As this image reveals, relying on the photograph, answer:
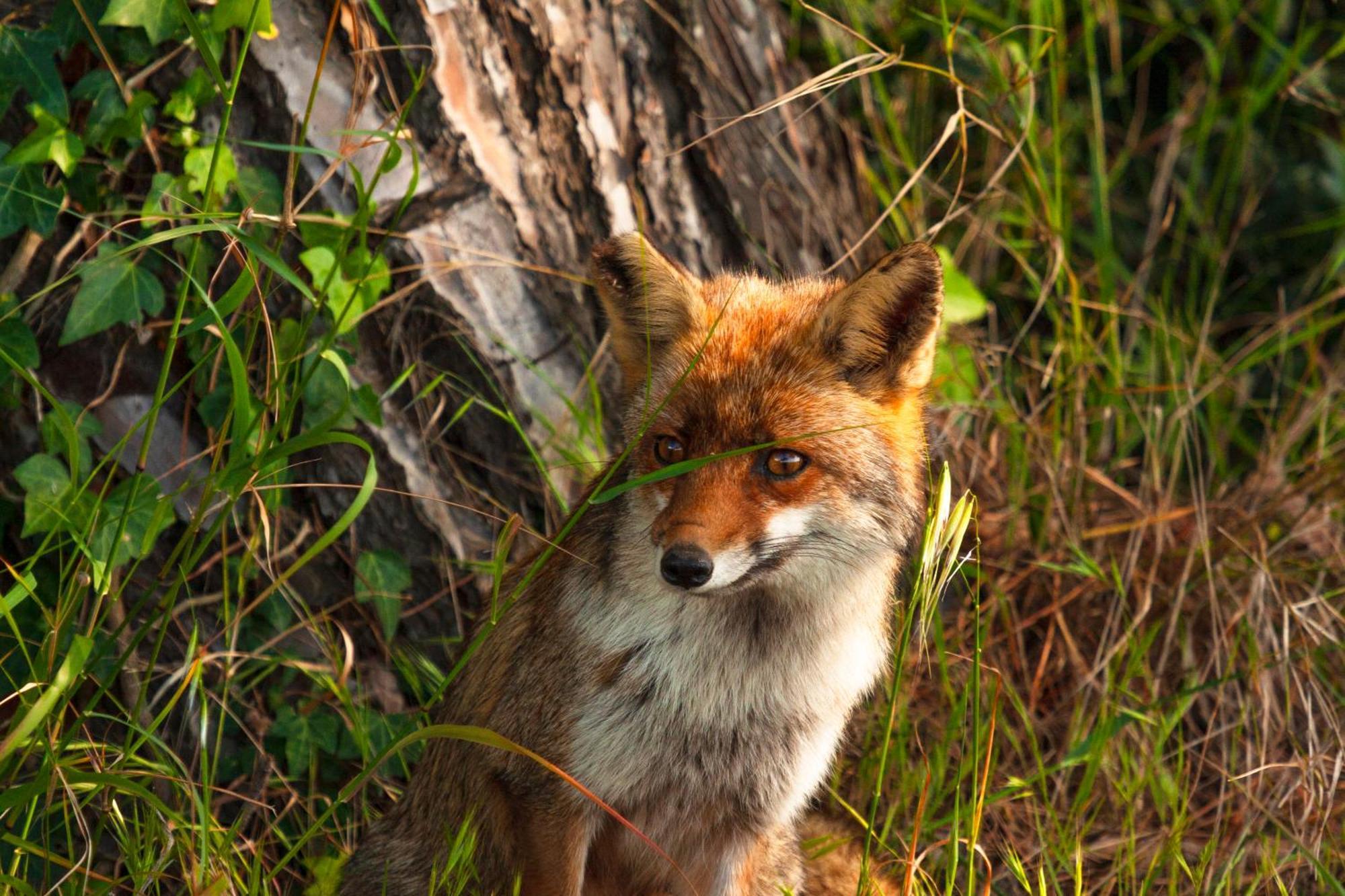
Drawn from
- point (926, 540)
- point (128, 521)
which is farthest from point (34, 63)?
point (926, 540)

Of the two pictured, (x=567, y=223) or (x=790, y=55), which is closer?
(x=567, y=223)

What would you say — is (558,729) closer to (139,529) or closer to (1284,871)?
(139,529)

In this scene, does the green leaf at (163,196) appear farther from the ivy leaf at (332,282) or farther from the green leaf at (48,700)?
the green leaf at (48,700)

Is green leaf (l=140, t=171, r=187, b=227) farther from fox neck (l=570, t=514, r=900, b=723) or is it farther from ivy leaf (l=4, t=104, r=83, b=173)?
fox neck (l=570, t=514, r=900, b=723)

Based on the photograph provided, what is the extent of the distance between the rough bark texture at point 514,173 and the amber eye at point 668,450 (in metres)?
1.22

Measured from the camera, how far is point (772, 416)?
10.5ft

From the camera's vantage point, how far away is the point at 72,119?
3.87 metres

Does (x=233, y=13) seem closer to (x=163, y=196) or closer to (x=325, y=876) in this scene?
(x=163, y=196)

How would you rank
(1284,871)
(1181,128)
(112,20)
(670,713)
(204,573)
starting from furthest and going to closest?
(1181,128) < (204,573) < (1284,871) < (112,20) < (670,713)

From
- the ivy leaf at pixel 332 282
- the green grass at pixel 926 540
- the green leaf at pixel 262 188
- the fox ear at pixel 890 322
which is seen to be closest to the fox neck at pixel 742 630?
the green grass at pixel 926 540

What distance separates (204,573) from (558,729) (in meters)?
1.55

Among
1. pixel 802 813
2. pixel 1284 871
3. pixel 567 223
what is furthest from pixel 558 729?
pixel 1284 871

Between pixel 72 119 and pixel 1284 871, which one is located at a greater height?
pixel 72 119

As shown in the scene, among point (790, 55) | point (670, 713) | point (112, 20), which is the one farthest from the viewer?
point (790, 55)
